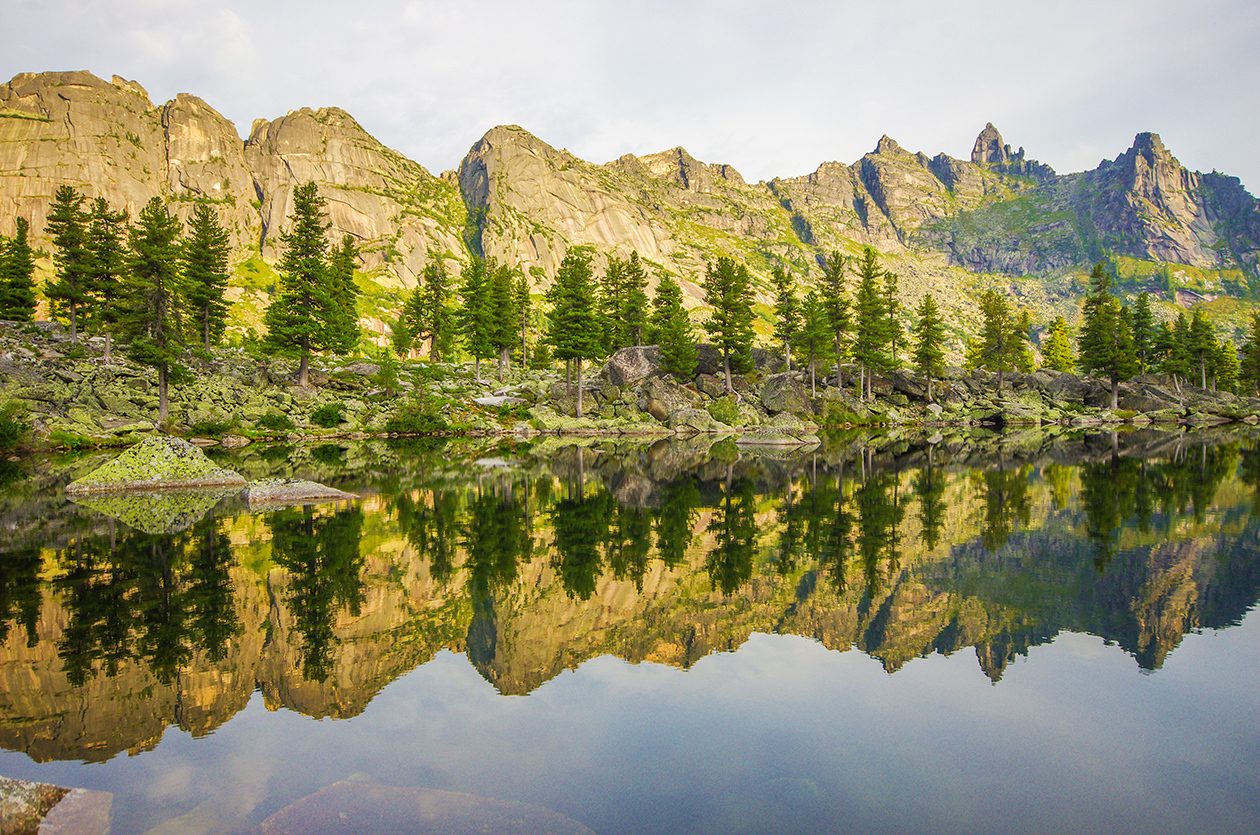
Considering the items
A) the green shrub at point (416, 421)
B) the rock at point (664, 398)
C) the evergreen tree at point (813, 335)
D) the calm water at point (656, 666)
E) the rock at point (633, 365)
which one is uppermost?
the evergreen tree at point (813, 335)

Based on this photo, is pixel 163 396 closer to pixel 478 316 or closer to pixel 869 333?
pixel 478 316

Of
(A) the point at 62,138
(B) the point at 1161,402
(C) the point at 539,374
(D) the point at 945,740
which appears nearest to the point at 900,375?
(B) the point at 1161,402

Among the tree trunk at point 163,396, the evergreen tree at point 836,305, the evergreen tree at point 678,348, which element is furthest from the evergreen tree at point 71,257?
the evergreen tree at point 836,305

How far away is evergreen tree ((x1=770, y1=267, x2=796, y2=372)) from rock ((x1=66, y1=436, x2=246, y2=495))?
63.5m

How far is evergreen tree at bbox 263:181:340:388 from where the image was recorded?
54.8m

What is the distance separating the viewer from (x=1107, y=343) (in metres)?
80.3

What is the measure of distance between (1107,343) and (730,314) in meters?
52.6

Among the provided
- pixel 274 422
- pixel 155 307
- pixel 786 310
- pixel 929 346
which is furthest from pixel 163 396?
pixel 929 346

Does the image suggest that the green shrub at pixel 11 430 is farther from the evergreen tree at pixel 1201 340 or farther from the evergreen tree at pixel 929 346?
the evergreen tree at pixel 1201 340

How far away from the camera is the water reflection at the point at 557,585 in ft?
26.5

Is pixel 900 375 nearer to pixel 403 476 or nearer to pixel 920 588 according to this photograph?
pixel 403 476

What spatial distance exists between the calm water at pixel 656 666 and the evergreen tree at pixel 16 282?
5874cm

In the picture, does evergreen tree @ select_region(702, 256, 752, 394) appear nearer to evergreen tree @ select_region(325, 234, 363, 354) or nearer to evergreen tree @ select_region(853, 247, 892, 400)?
evergreen tree @ select_region(853, 247, 892, 400)

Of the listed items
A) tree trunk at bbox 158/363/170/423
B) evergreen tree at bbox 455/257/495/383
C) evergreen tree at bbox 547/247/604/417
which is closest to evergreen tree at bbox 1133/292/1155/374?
evergreen tree at bbox 547/247/604/417
